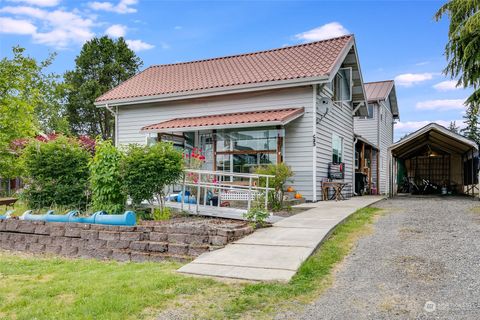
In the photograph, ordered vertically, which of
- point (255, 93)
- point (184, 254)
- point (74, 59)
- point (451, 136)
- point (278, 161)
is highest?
point (74, 59)

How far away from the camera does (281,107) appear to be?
1312 cm

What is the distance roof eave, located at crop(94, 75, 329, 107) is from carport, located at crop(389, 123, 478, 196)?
340 inches

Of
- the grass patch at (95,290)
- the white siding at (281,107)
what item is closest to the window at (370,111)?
the white siding at (281,107)

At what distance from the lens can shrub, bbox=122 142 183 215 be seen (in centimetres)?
786

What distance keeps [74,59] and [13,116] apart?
74.1 feet

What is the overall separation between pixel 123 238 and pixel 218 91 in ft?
26.1

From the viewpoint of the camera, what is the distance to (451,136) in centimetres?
1573

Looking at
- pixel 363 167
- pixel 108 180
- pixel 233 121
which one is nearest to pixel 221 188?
pixel 108 180

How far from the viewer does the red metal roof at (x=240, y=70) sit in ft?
43.3

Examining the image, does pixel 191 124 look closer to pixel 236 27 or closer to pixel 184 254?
pixel 236 27

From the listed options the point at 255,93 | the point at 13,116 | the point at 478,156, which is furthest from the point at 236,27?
the point at 478,156

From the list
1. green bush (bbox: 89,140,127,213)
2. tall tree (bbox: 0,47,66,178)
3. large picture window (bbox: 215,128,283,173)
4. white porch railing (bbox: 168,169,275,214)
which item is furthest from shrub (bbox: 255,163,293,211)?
tall tree (bbox: 0,47,66,178)

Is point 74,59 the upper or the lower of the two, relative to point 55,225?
upper

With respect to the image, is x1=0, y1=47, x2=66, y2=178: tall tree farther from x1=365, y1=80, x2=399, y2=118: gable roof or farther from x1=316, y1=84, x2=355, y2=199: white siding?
x1=365, y1=80, x2=399, y2=118: gable roof
